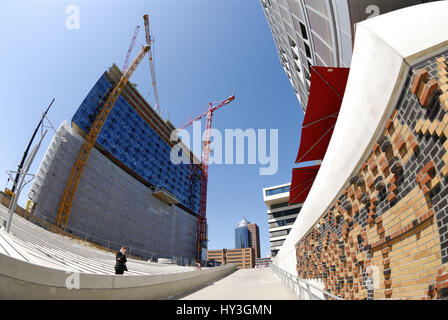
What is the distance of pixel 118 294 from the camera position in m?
Result: 5.13

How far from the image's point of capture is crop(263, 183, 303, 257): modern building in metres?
53.8

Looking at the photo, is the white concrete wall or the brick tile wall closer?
the brick tile wall

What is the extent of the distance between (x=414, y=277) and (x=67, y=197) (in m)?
35.9

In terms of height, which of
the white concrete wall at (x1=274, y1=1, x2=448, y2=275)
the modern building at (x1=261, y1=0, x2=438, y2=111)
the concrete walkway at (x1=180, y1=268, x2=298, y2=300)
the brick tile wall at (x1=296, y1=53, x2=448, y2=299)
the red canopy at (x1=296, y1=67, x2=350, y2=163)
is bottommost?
the concrete walkway at (x1=180, y1=268, x2=298, y2=300)

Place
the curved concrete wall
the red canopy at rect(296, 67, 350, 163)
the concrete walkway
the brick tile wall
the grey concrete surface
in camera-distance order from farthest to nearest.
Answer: the concrete walkway → the red canopy at rect(296, 67, 350, 163) → the grey concrete surface → the curved concrete wall → the brick tile wall

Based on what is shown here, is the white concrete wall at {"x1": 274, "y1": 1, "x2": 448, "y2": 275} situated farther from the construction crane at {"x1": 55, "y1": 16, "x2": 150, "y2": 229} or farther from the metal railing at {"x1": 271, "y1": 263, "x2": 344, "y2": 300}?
the construction crane at {"x1": 55, "y1": 16, "x2": 150, "y2": 229}

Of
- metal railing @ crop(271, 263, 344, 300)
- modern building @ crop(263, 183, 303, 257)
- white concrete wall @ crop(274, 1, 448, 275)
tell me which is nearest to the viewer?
white concrete wall @ crop(274, 1, 448, 275)

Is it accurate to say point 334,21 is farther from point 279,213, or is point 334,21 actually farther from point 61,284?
point 279,213

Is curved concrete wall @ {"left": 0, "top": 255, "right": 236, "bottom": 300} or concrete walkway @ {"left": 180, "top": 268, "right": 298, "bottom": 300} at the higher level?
curved concrete wall @ {"left": 0, "top": 255, "right": 236, "bottom": 300}

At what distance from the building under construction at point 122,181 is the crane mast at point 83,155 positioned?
665 mm

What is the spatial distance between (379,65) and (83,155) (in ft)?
127

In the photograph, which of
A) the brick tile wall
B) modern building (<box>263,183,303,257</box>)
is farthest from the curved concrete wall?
modern building (<box>263,183,303,257</box>)

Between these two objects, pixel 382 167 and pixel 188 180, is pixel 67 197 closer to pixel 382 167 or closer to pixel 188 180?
pixel 382 167
